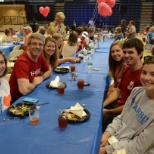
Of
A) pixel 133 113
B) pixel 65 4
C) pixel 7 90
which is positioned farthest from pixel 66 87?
pixel 65 4

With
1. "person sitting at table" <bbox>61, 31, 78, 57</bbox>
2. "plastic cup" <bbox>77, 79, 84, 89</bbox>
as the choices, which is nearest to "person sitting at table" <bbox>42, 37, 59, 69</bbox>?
"plastic cup" <bbox>77, 79, 84, 89</bbox>

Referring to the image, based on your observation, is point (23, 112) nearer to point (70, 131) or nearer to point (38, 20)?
point (70, 131)

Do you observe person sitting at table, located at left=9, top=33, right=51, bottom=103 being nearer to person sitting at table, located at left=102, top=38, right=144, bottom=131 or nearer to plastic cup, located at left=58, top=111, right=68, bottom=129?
plastic cup, located at left=58, top=111, right=68, bottom=129

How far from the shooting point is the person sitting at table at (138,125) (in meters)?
1.41

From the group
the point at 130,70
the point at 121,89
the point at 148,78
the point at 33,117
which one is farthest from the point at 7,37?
the point at 148,78

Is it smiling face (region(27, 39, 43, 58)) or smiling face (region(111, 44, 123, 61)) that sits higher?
smiling face (region(27, 39, 43, 58))

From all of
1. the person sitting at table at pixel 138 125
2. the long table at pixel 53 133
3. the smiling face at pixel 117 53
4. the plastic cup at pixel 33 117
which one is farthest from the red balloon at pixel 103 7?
the plastic cup at pixel 33 117

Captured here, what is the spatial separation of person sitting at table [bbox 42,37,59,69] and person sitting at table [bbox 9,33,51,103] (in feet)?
1.43

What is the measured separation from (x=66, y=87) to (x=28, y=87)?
1.47 feet

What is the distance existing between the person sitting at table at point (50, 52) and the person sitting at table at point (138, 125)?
170 cm

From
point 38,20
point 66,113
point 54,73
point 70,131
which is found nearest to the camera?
point 70,131

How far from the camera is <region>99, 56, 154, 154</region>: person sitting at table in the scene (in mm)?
1405

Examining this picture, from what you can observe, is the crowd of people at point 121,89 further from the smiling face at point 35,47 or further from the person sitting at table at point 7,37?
the person sitting at table at point 7,37

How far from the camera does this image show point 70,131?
1.34m
